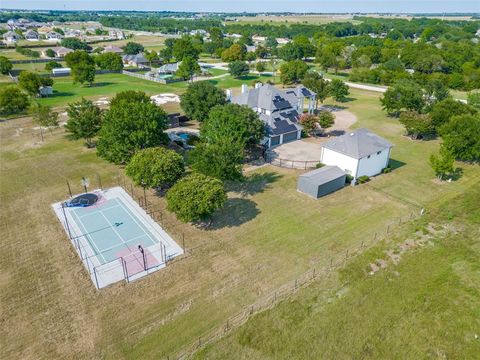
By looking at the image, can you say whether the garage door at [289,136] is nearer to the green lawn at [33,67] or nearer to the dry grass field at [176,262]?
the dry grass field at [176,262]

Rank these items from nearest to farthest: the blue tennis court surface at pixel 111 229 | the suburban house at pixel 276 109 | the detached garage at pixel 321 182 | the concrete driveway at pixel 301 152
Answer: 1. the blue tennis court surface at pixel 111 229
2. the detached garage at pixel 321 182
3. the concrete driveway at pixel 301 152
4. the suburban house at pixel 276 109

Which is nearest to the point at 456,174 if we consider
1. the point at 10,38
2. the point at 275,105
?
the point at 275,105

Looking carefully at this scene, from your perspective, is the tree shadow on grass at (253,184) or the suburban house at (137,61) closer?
the tree shadow on grass at (253,184)

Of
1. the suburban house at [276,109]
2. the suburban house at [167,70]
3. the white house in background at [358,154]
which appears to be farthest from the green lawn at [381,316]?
the suburban house at [167,70]

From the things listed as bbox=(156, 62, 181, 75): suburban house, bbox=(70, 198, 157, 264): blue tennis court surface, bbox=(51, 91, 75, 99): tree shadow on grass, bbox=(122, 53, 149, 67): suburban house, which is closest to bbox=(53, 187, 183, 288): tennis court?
bbox=(70, 198, 157, 264): blue tennis court surface

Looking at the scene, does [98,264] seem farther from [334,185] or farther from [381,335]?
[334,185]

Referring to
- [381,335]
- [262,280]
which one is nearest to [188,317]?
[262,280]
